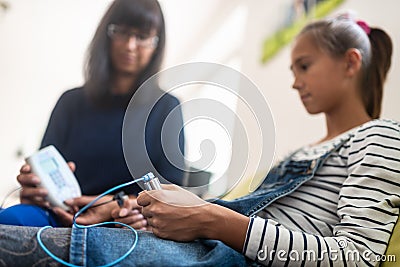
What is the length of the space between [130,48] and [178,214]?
72 centimetres

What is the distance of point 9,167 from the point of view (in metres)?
3.03

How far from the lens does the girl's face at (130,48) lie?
121cm

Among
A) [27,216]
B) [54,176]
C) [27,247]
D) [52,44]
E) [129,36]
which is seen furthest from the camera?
[52,44]

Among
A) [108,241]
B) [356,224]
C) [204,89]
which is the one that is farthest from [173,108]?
[356,224]

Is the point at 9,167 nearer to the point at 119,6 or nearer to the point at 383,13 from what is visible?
the point at 119,6

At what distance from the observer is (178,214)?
0.60m

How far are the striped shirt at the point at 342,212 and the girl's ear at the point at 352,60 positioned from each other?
0.19m

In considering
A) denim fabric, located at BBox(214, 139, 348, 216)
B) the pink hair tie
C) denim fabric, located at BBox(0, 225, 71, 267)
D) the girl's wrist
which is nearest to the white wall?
the pink hair tie

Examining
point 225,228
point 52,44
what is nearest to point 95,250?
point 225,228

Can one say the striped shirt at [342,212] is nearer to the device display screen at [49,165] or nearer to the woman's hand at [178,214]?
the woman's hand at [178,214]

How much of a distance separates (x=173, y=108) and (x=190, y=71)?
0.06 metres

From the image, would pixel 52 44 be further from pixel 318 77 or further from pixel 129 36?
pixel 318 77

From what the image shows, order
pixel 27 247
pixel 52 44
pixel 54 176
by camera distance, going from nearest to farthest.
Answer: pixel 27 247, pixel 54 176, pixel 52 44

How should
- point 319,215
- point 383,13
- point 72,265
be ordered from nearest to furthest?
point 72,265 → point 319,215 → point 383,13
